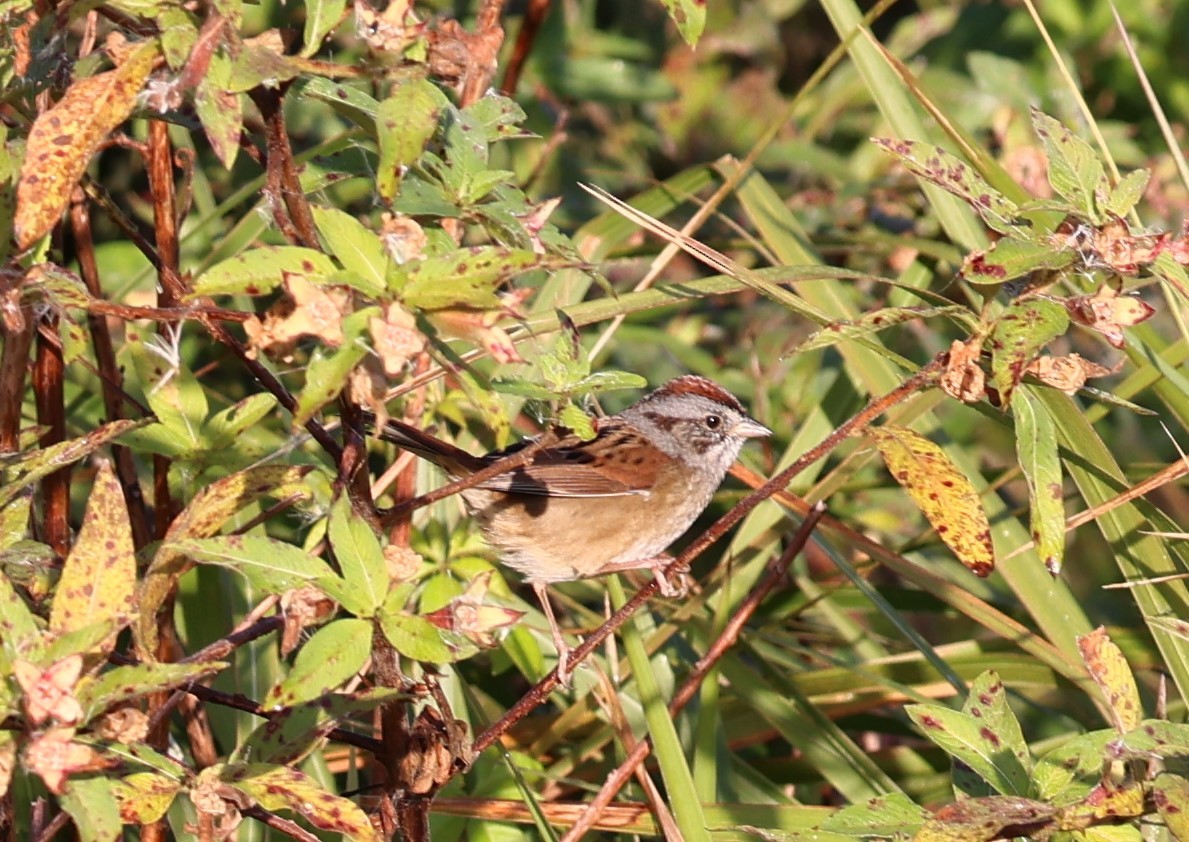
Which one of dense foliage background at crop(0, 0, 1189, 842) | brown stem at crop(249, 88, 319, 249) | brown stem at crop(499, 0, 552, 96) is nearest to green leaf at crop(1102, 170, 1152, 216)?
dense foliage background at crop(0, 0, 1189, 842)

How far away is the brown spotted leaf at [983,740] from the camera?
5.27ft

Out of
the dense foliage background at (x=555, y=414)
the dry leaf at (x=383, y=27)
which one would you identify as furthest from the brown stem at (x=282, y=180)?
the dry leaf at (x=383, y=27)

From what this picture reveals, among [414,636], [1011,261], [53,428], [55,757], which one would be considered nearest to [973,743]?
[1011,261]

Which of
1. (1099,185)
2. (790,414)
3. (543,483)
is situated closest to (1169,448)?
(790,414)

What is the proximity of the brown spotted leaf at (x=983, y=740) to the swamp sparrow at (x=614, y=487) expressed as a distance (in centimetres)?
93

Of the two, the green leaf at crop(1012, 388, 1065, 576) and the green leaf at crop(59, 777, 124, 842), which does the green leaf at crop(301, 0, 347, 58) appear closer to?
the green leaf at crop(59, 777, 124, 842)

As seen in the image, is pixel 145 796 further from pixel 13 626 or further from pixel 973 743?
pixel 973 743

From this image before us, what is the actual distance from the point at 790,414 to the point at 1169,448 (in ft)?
4.66

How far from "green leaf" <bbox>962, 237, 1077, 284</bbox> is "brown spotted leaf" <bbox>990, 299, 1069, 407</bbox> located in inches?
1.5

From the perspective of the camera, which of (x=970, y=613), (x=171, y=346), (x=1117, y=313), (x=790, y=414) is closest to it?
(x=1117, y=313)

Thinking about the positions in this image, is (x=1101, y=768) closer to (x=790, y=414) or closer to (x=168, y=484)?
(x=168, y=484)

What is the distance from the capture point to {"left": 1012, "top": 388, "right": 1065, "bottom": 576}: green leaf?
5.18 ft

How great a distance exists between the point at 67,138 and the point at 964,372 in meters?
0.89

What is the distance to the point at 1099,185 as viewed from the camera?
1.59 metres
